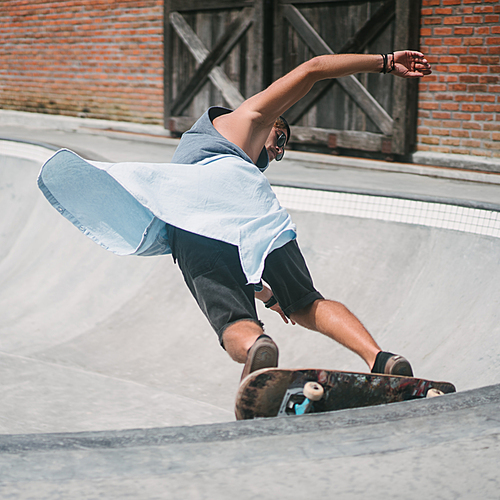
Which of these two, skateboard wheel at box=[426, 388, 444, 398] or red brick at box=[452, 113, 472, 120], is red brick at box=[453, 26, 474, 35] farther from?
skateboard wheel at box=[426, 388, 444, 398]

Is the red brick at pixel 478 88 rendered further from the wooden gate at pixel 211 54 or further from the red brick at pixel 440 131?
the wooden gate at pixel 211 54

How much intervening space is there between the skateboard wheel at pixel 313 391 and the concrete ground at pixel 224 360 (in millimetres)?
246

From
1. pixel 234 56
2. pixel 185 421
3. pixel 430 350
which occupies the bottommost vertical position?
pixel 185 421

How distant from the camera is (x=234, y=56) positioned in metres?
8.96

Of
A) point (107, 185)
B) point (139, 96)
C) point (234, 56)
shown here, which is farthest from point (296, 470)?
point (139, 96)

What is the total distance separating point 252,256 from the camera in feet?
7.92

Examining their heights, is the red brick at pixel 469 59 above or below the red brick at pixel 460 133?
above

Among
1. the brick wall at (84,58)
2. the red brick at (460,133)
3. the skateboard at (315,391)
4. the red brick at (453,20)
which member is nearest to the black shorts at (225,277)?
the skateboard at (315,391)

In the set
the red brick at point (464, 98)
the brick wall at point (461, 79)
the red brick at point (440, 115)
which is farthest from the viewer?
the red brick at point (440, 115)

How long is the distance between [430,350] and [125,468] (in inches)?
103

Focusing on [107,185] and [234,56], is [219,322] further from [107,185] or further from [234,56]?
[234,56]

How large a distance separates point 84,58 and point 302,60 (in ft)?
15.3

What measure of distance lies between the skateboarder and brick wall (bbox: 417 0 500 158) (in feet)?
14.5

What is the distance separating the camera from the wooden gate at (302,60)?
24.0 feet
